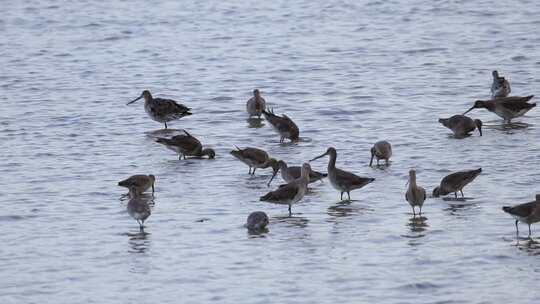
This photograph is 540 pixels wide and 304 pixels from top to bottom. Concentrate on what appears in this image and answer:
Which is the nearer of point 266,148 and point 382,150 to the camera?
point 382,150

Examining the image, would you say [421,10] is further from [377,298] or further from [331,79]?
[377,298]

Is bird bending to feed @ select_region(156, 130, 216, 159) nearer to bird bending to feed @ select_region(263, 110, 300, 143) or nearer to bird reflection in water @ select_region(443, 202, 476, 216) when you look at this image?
bird bending to feed @ select_region(263, 110, 300, 143)

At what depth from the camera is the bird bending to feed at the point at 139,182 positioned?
18078 millimetres

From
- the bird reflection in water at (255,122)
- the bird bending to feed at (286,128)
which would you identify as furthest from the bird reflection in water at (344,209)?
the bird reflection in water at (255,122)

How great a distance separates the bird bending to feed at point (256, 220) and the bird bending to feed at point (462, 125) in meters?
6.88

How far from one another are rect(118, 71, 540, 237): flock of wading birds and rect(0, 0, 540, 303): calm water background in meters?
0.25

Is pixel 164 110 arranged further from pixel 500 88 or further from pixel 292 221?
pixel 292 221

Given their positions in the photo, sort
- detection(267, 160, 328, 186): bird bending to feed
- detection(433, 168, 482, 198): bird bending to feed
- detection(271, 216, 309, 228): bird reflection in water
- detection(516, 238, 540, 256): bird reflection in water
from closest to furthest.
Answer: detection(516, 238, 540, 256): bird reflection in water → detection(271, 216, 309, 228): bird reflection in water → detection(433, 168, 482, 198): bird bending to feed → detection(267, 160, 328, 186): bird bending to feed

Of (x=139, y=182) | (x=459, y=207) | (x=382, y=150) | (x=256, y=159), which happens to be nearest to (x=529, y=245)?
(x=459, y=207)

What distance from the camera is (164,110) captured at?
2412 centimetres

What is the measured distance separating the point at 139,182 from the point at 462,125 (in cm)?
651

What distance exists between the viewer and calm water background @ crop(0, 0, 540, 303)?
47.2ft

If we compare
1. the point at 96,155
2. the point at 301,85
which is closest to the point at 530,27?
the point at 301,85

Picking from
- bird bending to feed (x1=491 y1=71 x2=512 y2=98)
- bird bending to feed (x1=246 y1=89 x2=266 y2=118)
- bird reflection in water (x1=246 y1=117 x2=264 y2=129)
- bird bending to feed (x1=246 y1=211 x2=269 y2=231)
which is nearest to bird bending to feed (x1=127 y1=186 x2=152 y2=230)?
bird bending to feed (x1=246 y1=211 x2=269 y2=231)
